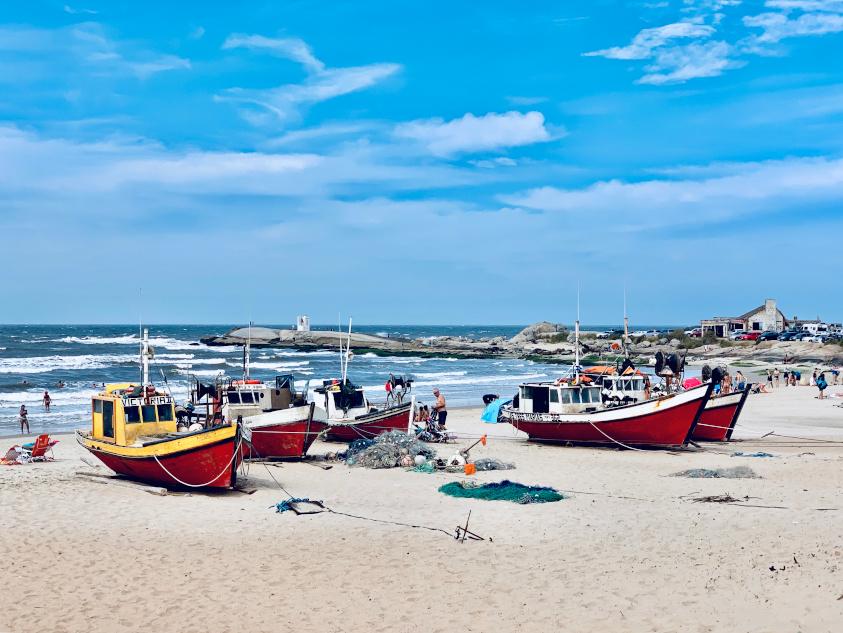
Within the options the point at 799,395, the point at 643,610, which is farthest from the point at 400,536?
the point at 799,395

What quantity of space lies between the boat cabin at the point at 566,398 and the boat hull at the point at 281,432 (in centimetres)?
785

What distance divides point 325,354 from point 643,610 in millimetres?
87684

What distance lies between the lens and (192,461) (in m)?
16.2

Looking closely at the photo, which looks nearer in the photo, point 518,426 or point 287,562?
point 287,562

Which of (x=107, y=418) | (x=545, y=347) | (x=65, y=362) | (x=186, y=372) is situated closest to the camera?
(x=107, y=418)

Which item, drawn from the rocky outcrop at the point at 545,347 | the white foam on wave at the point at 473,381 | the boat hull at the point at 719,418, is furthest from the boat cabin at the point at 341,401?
the rocky outcrop at the point at 545,347

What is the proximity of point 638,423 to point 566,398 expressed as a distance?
8.30 ft

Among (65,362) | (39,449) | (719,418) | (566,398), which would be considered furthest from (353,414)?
(65,362)

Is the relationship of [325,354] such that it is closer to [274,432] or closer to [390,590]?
[274,432]

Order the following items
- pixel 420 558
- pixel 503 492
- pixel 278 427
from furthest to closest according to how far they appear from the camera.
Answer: pixel 278 427 → pixel 503 492 → pixel 420 558

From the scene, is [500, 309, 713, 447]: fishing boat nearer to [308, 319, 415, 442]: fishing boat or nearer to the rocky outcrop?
[308, 319, 415, 442]: fishing boat

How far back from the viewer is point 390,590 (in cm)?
1048

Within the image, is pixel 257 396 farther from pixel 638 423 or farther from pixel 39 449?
pixel 638 423

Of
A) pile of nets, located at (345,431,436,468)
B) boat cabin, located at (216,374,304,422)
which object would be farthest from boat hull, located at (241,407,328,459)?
pile of nets, located at (345,431,436,468)
